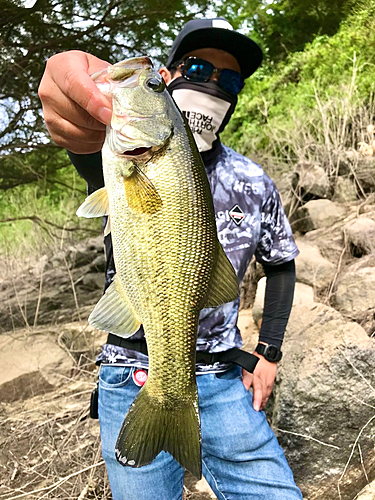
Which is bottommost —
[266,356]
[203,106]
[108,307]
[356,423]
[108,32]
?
[356,423]

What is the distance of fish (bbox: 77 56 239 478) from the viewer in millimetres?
1127

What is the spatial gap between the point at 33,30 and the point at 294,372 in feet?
13.0

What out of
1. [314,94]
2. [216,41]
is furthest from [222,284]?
[314,94]

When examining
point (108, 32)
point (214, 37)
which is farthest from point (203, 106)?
point (108, 32)

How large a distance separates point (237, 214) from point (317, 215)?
3.49m

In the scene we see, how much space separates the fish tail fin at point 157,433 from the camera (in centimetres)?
125

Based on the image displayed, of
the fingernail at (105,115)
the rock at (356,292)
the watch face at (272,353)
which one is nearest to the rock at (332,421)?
the watch face at (272,353)

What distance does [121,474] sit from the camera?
5.22 feet

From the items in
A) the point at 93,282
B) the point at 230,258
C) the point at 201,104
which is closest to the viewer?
the point at 230,258

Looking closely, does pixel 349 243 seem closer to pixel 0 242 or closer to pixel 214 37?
pixel 214 37

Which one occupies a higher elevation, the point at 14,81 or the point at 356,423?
the point at 14,81

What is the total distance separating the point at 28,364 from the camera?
3.91 metres

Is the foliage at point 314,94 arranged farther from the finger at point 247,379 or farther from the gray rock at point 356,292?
the finger at point 247,379

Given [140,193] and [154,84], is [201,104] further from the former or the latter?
[140,193]
